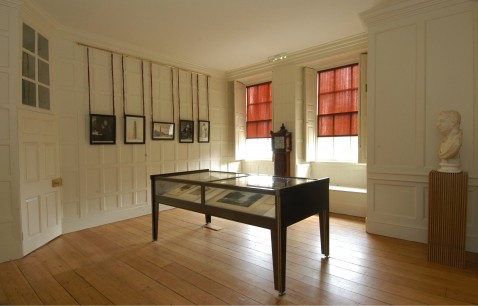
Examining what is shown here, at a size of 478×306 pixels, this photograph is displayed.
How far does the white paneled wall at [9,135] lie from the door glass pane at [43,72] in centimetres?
54

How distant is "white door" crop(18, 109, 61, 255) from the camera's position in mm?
3717

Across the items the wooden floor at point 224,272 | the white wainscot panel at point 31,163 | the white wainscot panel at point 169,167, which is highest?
the white wainscot panel at point 31,163

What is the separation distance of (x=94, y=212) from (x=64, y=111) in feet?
5.98

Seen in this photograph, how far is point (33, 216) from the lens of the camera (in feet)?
12.7

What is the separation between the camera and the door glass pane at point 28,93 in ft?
12.3

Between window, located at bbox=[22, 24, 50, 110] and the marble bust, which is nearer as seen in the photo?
the marble bust

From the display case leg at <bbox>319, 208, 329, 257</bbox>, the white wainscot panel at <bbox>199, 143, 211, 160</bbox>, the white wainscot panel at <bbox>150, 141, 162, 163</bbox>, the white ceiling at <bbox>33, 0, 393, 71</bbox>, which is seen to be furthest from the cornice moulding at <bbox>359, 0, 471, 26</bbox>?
the white wainscot panel at <bbox>150, 141, 162, 163</bbox>

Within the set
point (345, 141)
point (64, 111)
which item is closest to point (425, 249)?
point (345, 141)

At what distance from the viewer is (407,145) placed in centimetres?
405

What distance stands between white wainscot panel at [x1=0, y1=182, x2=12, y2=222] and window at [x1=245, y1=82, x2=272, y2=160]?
5.29m

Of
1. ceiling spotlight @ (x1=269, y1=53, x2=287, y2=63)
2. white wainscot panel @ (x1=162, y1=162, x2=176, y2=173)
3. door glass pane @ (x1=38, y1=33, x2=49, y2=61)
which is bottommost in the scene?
white wainscot panel @ (x1=162, y1=162, x2=176, y2=173)

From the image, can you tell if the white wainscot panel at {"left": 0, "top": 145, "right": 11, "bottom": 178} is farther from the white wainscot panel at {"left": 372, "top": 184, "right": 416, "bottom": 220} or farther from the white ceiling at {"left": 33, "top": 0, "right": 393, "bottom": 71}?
the white wainscot panel at {"left": 372, "top": 184, "right": 416, "bottom": 220}

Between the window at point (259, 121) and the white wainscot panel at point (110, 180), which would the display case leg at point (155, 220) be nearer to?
the white wainscot panel at point (110, 180)

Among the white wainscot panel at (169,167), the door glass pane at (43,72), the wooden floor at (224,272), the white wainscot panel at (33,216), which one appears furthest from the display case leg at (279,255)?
the door glass pane at (43,72)
